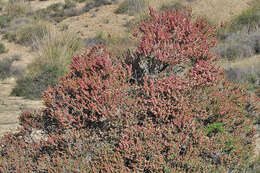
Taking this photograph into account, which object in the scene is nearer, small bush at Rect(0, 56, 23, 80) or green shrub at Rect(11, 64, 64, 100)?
green shrub at Rect(11, 64, 64, 100)

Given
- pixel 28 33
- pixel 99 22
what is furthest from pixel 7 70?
pixel 99 22

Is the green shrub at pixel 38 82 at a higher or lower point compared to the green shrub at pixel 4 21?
higher

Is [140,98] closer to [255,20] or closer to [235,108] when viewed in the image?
[235,108]

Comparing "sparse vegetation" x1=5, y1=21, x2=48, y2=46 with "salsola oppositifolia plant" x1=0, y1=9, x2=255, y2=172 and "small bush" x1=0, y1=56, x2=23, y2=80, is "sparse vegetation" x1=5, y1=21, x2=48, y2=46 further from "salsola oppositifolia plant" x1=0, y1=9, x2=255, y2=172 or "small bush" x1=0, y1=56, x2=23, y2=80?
"salsola oppositifolia plant" x1=0, y1=9, x2=255, y2=172

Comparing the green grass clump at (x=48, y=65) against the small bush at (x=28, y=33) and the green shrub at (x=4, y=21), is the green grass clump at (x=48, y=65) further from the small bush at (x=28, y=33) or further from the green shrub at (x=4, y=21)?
the green shrub at (x=4, y=21)

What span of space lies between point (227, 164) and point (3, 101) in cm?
761

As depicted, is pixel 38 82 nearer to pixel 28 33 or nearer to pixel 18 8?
pixel 28 33

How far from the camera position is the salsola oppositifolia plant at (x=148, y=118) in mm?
2730

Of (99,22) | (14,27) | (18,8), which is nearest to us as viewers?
(99,22)

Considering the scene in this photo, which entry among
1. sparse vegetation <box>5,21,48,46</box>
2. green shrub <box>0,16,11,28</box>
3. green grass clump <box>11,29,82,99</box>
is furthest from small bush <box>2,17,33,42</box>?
green grass clump <box>11,29,82,99</box>

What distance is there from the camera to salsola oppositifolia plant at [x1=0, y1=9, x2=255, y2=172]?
273 centimetres

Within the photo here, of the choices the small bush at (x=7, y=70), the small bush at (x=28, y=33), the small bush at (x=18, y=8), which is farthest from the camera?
the small bush at (x=18, y=8)

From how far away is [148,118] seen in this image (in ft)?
9.25

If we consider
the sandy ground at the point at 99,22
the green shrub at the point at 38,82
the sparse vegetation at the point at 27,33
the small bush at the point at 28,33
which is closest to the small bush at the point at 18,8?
the sandy ground at the point at 99,22
